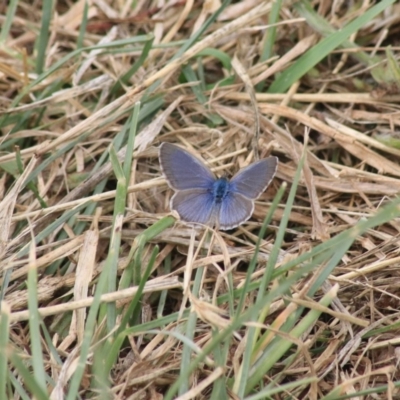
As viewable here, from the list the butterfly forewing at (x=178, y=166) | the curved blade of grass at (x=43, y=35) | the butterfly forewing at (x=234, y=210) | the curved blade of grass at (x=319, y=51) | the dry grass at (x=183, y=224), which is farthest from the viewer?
the curved blade of grass at (x=43, y=35)

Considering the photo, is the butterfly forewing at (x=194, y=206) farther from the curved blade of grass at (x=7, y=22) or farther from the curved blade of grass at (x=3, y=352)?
the curved blade of grass at (x=7, y=22)

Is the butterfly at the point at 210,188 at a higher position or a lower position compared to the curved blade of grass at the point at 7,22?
lower

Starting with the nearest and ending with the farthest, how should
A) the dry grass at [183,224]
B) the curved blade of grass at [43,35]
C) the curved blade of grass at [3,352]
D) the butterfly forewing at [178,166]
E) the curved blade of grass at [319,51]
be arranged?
the curved blade of grass at [3,352] → the dry grass at [183,224] → the butterfly forewing at [178,166] → the curved blade of grass at [319,51] → the curved blade of grass at [43,35]

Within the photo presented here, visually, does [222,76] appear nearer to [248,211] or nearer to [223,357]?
[248,211]

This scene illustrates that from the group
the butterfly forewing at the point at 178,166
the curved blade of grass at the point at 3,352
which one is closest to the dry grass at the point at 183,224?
the curved blade of grass at the point at 3,352

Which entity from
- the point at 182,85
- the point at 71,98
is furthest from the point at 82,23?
the point at 182,85

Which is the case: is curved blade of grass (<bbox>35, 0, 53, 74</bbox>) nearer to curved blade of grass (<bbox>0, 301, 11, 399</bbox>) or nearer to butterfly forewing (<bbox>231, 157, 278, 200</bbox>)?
butterfly forewing (<bbox>231, 157, 278, 200</bbox>)
